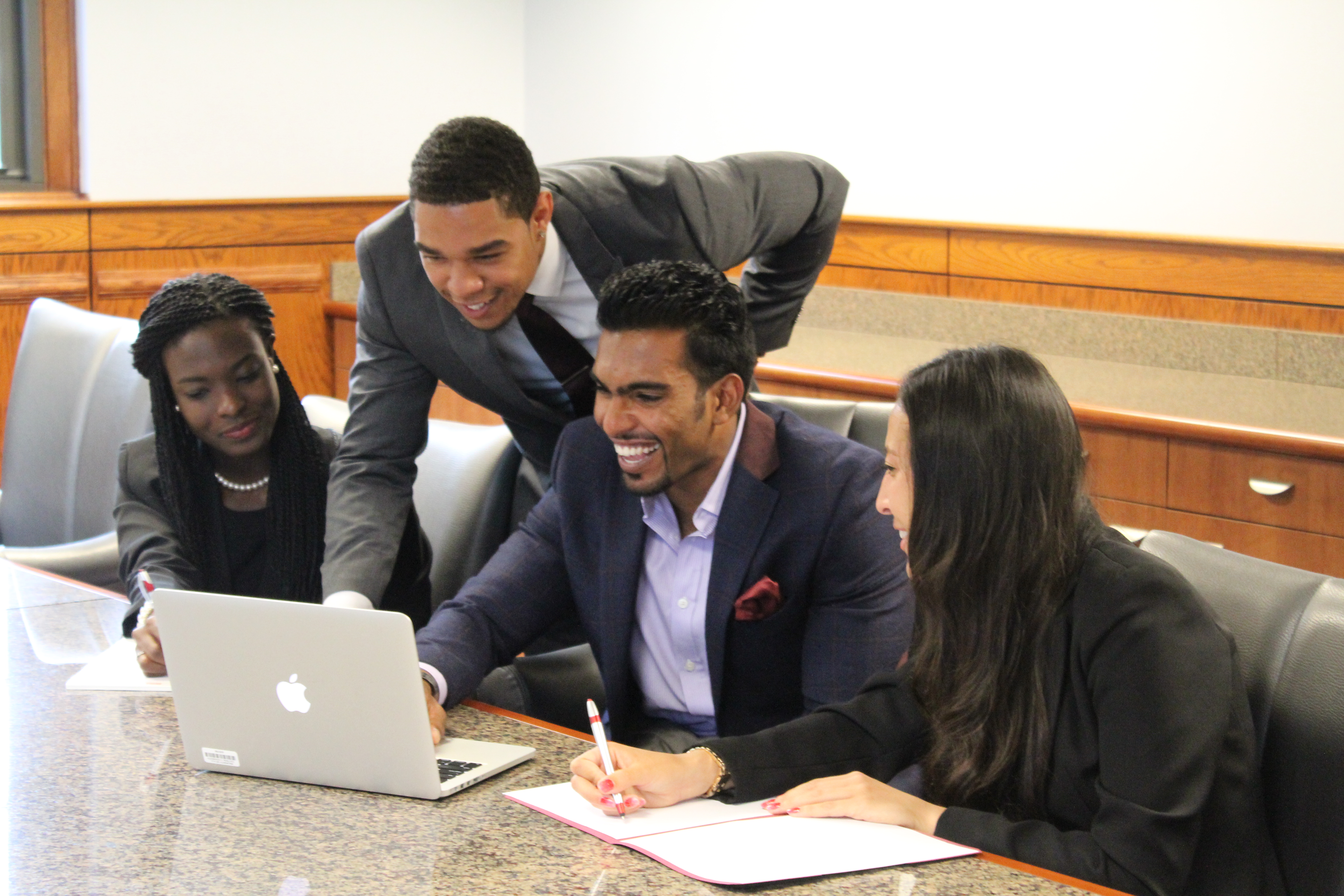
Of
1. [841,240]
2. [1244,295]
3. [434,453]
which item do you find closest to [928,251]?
[841,240]

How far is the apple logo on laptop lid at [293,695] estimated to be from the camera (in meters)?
1.39

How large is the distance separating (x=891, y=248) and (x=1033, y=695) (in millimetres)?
2792

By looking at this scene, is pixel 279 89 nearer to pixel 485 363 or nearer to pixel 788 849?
pixel 485 363

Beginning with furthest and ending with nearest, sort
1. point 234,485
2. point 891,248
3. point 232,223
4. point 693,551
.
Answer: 1. point 232,223
2. point 891,248
3. point 234,485
4. point 693,551

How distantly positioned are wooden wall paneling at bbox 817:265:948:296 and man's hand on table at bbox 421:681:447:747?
257cm

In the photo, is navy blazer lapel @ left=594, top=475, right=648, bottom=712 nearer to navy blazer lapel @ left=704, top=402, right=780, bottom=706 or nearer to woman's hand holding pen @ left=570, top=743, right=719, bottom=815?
navy blazer lapel @ left=704, top=402, right=780, bottom=706

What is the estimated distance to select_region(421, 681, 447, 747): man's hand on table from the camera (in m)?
1.52

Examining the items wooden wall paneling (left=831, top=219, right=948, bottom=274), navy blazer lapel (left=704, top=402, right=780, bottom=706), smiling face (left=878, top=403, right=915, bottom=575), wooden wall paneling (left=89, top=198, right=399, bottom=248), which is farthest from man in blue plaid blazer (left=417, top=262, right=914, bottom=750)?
wooden wall paneling (left=89, top=198, right=399, bottom=248)

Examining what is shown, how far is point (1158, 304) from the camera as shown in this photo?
135 inches

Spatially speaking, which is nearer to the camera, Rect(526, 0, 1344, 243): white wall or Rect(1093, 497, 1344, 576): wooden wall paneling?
Rect(1093, 497, 1344, 576): wooden wall paneling

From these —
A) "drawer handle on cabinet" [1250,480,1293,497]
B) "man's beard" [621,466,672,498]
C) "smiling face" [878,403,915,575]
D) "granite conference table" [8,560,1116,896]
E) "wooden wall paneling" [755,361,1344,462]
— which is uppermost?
"smiling face" [878,403,915,575]

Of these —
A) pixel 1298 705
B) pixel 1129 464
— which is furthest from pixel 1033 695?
pixel 1129 464

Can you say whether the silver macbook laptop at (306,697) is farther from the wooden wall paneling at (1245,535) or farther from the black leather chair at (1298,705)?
the wooden wall paneling at (1245,535)

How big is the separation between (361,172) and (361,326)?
9.89ft
